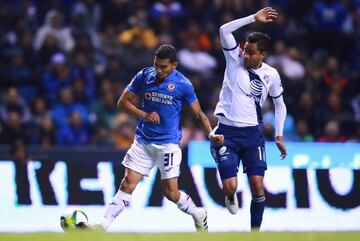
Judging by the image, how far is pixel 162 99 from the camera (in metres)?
14.0

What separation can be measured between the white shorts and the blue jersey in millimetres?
86

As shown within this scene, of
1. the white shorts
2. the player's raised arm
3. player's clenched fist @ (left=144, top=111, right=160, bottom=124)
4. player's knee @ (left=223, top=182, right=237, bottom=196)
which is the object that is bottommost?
player's knee @ (left=223, top=182, right=237, bottom=196)

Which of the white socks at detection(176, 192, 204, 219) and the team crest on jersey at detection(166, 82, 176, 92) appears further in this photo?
the white socks at detection(176, 192, 204, 219)

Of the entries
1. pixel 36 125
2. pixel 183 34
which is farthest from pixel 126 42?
pixel 36 125

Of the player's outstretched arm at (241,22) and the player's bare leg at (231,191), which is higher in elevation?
the player's outstretched arm at (241,22)

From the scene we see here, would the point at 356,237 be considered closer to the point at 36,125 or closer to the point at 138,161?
the point at 138,161

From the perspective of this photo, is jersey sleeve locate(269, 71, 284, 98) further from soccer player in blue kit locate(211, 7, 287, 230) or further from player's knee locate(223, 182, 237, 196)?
player's knee locate(223, 182, 237, 196)

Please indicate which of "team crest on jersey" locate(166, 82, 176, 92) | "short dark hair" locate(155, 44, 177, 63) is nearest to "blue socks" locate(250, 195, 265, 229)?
"team crest on jersey" locate(166, 82, 176, 92)

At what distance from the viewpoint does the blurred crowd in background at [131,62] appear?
21.9m

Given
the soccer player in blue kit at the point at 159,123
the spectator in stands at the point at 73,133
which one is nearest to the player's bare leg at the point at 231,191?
the soccer player in blue kit at the point at 159,123

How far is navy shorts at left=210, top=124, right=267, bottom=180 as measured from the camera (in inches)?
559

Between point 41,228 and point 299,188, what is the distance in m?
3.85

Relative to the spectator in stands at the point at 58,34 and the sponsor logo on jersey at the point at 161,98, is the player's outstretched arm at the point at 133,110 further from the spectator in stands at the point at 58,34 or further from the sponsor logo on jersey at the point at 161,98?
the spectator in stands at the point at 58,34

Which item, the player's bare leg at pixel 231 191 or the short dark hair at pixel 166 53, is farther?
the player's bare leg at pixel 231 191
